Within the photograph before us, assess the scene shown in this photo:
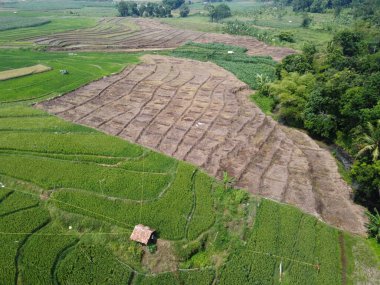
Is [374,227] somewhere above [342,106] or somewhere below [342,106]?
below

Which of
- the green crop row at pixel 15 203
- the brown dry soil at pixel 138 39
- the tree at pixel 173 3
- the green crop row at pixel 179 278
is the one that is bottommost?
the tree at pixel 173 3

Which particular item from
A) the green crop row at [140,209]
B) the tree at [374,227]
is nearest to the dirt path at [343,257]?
the tree at [374,227]

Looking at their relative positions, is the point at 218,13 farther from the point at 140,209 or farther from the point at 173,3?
the point at 140,209

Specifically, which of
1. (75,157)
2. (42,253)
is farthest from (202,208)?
(75,157)

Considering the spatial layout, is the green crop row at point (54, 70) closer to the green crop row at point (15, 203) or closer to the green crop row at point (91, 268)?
the green crop row at point (15, 203)

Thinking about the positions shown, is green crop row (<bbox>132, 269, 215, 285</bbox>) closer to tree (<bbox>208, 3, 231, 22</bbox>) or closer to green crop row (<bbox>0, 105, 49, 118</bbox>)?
green crop row (<bbox>0, 105, 49, 118</bbox>)

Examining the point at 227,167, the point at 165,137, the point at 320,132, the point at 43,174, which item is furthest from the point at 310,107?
the point at 43,174
